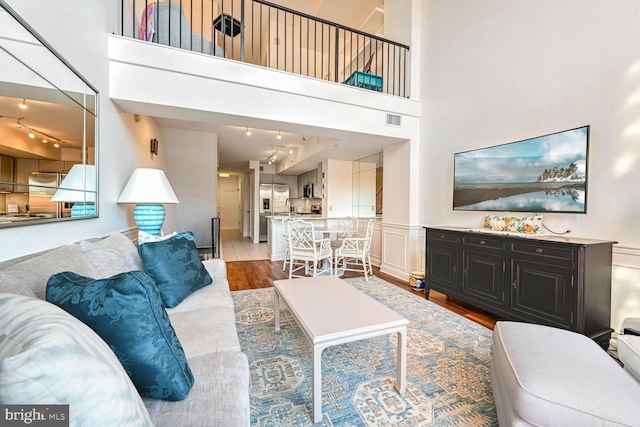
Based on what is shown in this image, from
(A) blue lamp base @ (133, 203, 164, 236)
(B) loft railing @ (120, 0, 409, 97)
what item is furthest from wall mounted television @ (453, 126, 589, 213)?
(A) blue lamp base @ (133, 203, 164, 236)

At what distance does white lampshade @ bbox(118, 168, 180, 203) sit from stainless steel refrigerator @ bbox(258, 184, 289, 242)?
19.0ft

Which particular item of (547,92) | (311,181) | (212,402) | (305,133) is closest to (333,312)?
(212,402)

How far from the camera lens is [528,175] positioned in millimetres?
2537

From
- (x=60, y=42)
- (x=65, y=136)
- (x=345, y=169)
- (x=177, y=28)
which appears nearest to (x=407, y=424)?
(x=65, y=136)

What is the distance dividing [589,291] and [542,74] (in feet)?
6.52

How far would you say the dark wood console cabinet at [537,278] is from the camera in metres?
1.90

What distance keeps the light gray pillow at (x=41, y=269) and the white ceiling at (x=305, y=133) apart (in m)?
2.21

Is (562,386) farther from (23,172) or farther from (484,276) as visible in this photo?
(23,172)

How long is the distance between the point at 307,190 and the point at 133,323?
24.9 ft

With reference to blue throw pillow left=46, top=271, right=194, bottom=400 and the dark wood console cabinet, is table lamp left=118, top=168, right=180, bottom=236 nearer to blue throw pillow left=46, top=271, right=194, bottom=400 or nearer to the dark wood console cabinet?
blue throw pillow left=46, top=271, right=194, bottom=400

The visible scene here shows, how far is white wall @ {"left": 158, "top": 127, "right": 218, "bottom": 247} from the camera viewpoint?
16.3 ft

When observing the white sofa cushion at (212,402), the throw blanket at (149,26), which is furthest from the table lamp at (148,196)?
the white sofa cushion at (212,402)

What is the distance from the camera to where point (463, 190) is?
10.4 feet

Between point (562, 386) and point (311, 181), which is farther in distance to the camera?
point (311, 181)
